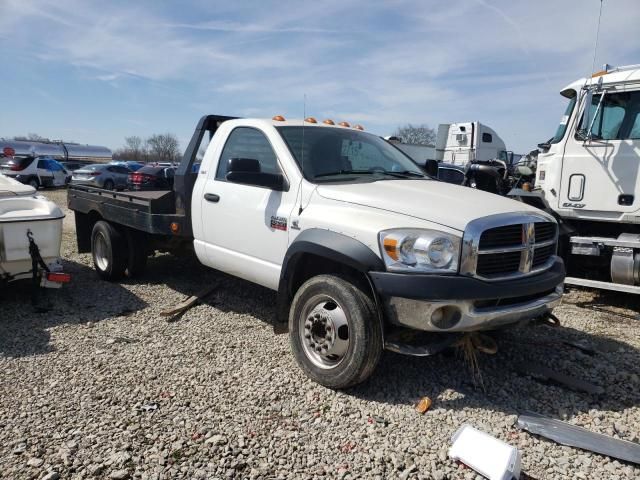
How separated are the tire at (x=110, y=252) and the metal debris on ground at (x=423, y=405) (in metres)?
4.44

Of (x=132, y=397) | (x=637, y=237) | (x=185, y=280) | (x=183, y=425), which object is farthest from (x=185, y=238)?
(x=637, y=237)

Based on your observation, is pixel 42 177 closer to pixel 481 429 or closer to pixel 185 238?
pixel 185 238

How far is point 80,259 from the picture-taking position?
25.5 ft

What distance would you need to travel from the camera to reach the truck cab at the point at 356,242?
10.2 ft

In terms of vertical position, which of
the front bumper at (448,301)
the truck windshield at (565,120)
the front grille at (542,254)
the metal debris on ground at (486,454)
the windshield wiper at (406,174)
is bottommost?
the metal debris on ground at (486,454)

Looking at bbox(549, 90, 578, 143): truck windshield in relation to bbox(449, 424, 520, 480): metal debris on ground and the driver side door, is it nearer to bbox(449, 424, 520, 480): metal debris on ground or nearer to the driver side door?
the driver side door

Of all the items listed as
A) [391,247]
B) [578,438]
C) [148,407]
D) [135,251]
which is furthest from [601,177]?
[135,251]

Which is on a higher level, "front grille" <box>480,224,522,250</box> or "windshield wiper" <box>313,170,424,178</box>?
"windshield wiper" <box>313,170,424,178</box>

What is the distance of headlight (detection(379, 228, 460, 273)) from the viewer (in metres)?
3.08

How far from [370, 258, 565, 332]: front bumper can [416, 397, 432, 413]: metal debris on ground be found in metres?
0.58

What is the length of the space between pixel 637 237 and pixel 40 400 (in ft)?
20.6

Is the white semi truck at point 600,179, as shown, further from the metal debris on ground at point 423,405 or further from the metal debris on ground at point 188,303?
the metal debris on ground at point 188,303

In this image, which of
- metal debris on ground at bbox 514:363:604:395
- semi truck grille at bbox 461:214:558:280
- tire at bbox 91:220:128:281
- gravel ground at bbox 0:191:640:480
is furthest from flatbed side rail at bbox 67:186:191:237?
metal debris on ground at bbox 514:363:604:395

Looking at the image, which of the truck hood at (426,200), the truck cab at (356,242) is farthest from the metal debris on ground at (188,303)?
the truck hood at (426,200)
